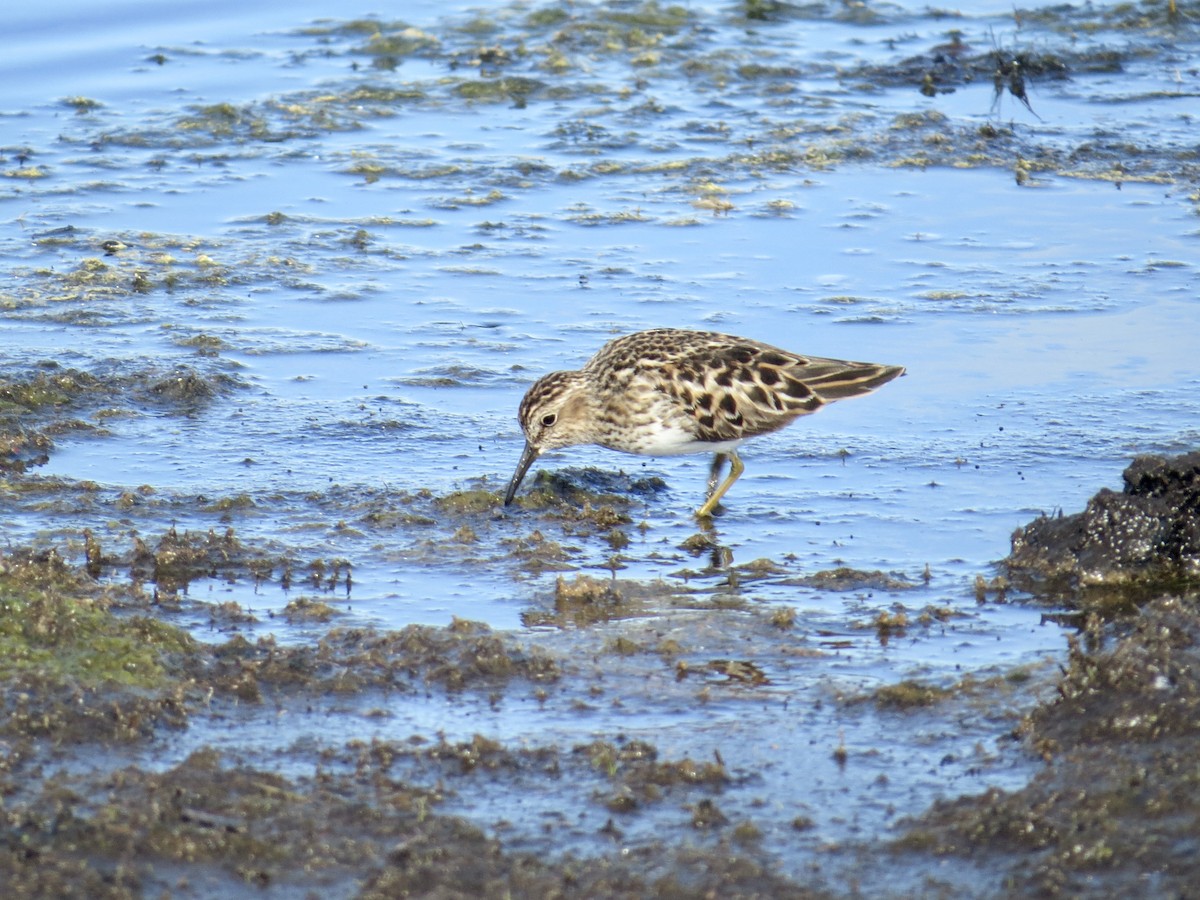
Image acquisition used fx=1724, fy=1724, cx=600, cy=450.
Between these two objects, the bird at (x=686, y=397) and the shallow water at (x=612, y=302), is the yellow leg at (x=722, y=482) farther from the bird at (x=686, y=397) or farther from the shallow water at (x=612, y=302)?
the shallow water at (x=612, y=302)

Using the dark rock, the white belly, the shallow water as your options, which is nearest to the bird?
the white belly

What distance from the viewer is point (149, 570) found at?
24.2ft

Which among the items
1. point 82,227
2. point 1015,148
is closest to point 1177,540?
point 1015,148

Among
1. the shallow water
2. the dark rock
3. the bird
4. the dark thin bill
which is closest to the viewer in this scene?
the shallow water

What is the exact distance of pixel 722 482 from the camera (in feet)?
29.3

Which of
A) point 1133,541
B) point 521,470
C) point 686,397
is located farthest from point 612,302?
point 1133,541

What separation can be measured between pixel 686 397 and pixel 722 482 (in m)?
0.51

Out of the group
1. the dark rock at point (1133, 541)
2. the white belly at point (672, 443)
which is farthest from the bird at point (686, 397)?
the dark rock at point (1133, 541)

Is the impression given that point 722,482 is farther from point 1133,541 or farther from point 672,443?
point 1133,541

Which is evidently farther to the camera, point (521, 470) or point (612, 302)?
point (612, 302)

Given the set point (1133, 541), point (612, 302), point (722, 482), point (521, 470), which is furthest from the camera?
point (612, 302)

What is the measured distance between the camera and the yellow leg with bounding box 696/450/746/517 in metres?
8.48

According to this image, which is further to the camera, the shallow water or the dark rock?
the dark rock

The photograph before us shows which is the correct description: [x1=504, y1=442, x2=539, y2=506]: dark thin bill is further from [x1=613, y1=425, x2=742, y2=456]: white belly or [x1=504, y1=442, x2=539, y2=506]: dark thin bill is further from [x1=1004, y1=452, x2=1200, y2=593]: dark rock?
[x1=1004, y1=452, x2=1200, y2=593]: dark rock
